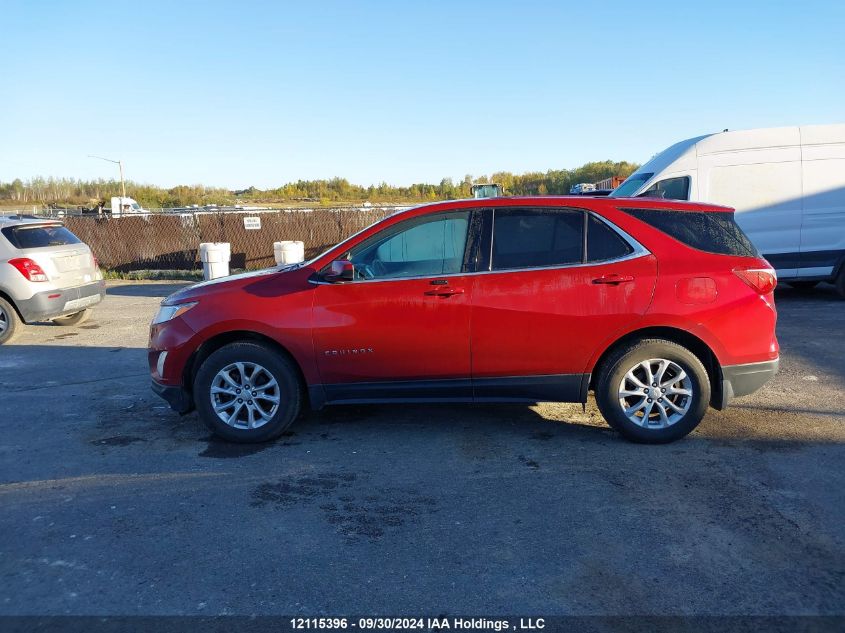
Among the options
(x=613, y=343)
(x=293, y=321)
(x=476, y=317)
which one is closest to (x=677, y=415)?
(x=613, y=343)

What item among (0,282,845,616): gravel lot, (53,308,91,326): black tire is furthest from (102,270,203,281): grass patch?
(0,282,845,616): gravel lot

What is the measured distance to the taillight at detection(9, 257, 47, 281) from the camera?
9.11 meters

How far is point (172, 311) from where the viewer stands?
17.2ft

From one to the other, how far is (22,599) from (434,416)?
3.32m

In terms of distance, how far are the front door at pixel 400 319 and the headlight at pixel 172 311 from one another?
40.5 inches

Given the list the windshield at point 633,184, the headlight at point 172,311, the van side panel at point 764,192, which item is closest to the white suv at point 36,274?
the headlight at point 172,311

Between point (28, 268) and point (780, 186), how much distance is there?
11.3 metres

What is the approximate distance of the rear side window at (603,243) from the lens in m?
4.89

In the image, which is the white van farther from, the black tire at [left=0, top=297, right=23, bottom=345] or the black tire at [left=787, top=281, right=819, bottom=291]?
the black tire at [left=0, top=297, right=23, bottom=345]

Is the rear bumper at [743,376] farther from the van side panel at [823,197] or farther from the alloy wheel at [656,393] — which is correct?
the van side panel at [823,197]

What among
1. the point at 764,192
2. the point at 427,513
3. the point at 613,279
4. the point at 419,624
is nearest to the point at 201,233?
the point at 764,192

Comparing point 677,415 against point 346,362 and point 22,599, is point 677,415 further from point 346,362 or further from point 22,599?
point 22,599

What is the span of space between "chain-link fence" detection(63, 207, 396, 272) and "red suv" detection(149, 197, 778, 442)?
44.8 ft

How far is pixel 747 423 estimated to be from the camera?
5336 mm
